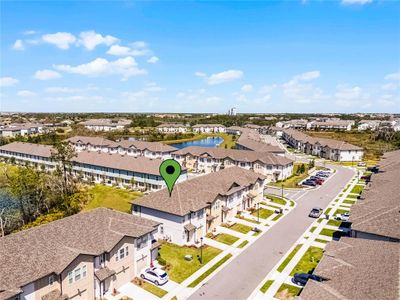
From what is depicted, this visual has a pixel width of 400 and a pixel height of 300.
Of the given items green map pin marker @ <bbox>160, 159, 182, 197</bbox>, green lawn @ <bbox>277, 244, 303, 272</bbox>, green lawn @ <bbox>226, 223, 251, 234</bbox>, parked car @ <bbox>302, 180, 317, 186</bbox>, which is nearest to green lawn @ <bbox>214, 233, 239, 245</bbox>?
green lawn @ <bbox>226, 223, 251, 234</bbox>

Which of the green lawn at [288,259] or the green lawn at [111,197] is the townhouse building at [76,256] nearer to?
the green lawn at [288,259]

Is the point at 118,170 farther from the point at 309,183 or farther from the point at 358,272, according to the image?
the point at 358,272

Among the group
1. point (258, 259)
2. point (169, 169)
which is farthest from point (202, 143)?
point (258, 259)

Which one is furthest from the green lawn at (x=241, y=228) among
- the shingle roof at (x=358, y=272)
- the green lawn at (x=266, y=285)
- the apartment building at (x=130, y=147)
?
the apartment building at (x=130, y=147)

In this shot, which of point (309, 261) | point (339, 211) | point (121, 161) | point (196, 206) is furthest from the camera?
point (121, 161)

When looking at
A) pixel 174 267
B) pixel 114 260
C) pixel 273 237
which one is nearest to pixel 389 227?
pixel 273 237

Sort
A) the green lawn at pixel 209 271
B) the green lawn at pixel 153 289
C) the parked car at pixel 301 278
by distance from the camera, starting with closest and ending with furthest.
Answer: the green lawn at pixel 153 289 → the parked car at pixel 301 278 → the green lawn at pixel 209 271
